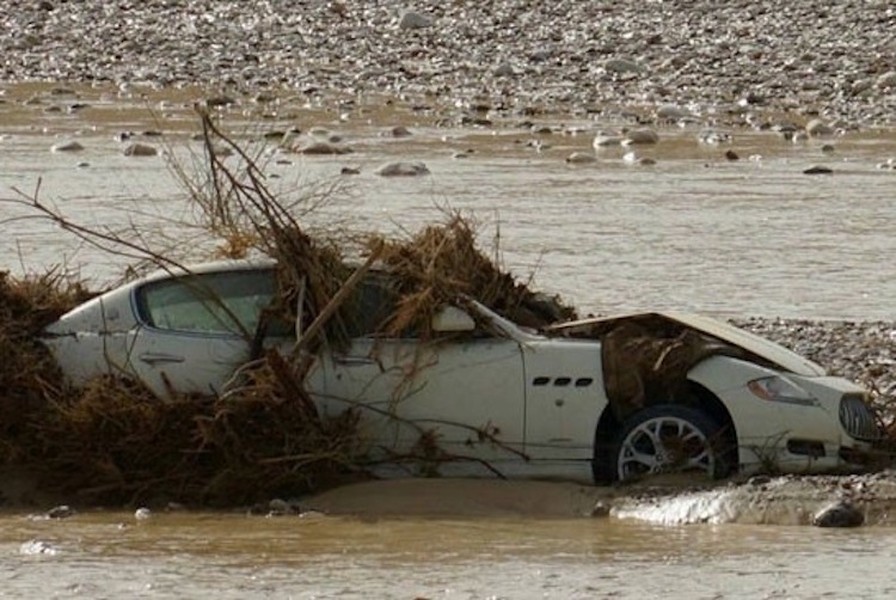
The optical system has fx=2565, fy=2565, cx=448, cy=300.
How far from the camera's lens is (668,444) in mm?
12281

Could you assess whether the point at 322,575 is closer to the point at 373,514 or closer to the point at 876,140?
the point at 373,514

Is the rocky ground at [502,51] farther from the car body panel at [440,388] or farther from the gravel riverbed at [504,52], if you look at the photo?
the car body panel at [440,388]

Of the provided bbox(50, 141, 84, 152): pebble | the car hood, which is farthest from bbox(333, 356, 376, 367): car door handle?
bbox(50, 141, 84, 152): pebble

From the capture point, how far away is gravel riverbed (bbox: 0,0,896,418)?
117 feet

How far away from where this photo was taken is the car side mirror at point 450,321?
12.2 metres

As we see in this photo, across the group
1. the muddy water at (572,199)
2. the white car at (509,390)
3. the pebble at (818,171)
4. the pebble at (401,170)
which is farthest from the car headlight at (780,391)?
the pebble at (818,171)

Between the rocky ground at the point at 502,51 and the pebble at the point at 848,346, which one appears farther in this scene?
the rocky ground at the point at 502,51

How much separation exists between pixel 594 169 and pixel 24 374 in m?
17.3

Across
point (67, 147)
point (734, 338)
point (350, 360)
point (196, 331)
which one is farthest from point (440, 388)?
point (67, 147)

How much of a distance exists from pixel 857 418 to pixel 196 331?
3.23 meters

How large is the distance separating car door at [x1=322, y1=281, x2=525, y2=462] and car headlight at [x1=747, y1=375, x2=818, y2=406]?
113cm

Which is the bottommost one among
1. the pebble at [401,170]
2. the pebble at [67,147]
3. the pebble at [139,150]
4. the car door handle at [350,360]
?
the car door handle at [350,360]

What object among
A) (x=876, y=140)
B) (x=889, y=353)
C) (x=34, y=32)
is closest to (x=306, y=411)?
(x=889, y=353)

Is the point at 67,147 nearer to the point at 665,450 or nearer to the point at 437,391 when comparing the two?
the point at 437,391
